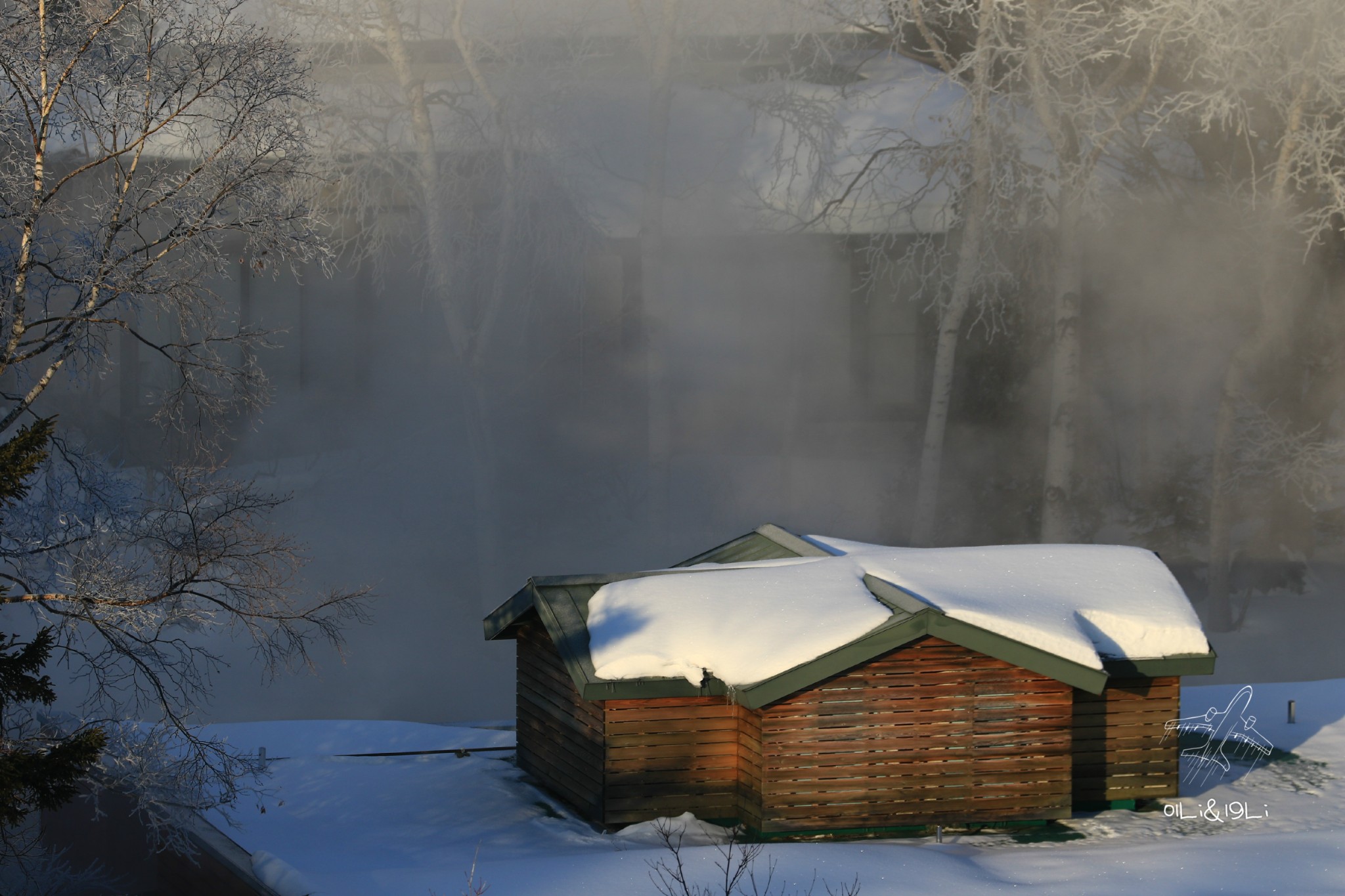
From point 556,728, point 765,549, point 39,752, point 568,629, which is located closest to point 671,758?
point 568,629

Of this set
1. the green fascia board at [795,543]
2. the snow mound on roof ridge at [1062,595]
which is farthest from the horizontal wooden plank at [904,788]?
the green fascia board at [795,543]

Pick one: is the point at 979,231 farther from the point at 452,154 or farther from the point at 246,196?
the point at 246,196

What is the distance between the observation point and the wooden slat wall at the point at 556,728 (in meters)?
8.45

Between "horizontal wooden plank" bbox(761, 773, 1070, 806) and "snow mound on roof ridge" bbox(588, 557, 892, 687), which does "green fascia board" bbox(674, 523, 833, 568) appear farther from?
"horizontal wooden plank" bbox(761, 773, 1070, 806)

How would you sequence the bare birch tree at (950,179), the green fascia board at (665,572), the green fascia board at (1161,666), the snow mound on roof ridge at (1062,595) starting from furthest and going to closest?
the bare birch tree at (950,179) < the green fascia board at (665,572) < the green fascia board at (1161,666) < the snow mound on roof ridge at (1062,595)

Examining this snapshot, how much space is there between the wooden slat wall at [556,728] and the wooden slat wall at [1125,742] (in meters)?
3.49

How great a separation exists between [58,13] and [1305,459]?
51.6 feet

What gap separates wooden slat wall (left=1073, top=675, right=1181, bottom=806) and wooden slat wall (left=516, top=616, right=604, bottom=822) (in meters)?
3.49

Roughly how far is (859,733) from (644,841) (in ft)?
5.09

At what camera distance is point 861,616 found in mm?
8047

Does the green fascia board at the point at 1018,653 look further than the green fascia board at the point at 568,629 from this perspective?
No

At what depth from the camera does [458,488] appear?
2128 centimetres

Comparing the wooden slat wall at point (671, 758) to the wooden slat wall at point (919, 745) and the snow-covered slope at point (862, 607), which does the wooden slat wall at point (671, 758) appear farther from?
the wooden slat wall at point (919, 745)

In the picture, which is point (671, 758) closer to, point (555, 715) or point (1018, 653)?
point (555, 715)
